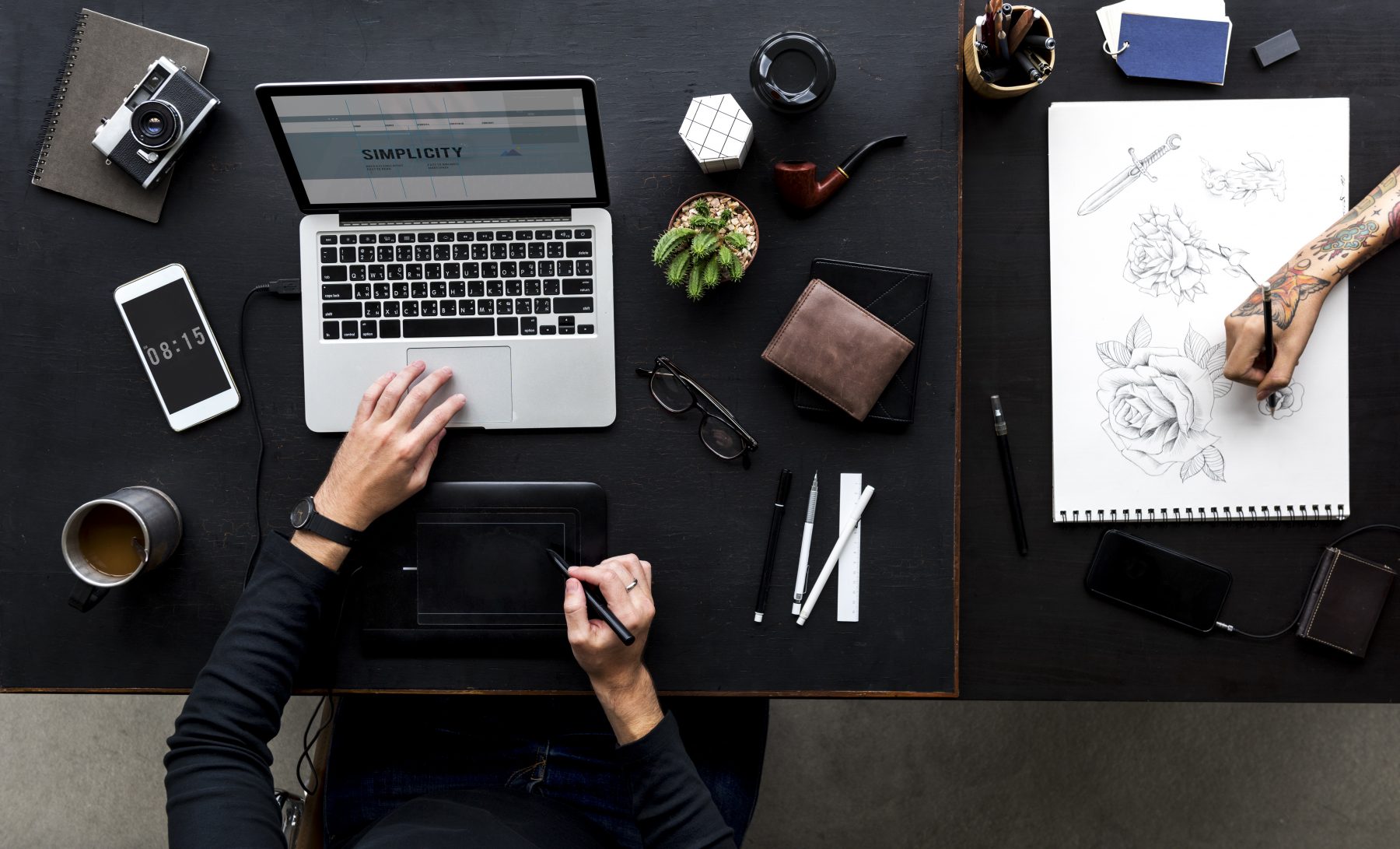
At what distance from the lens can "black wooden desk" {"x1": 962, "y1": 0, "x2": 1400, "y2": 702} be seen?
1.05 meters

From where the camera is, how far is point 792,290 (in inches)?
41.0

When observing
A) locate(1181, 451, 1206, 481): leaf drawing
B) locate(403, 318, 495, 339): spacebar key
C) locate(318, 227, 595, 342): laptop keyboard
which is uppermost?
locate(318, 227, 595, 342): laptop keyboard

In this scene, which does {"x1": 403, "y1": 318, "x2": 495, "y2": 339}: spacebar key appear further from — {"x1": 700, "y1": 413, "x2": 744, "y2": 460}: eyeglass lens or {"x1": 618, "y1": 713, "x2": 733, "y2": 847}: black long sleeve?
{"x1": 618, "y1": 713, "x2": 733, "y2": 847}: black long sleeve

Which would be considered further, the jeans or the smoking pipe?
the jeans

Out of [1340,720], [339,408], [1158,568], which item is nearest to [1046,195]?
[1158,568]

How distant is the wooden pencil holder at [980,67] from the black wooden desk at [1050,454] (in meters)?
0.04

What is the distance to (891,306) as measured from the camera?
1.01 m

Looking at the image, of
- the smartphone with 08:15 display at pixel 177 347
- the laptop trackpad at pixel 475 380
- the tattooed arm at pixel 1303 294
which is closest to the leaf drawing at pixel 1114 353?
the tattooed arm at pixel 1303 294

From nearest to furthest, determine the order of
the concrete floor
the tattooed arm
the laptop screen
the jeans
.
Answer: the laptop screen < the tattooed arm < the jeans < the concrete floor

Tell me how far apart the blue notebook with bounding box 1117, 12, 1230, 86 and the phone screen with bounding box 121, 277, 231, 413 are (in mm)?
1233

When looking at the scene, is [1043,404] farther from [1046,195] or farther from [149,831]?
[149,831]

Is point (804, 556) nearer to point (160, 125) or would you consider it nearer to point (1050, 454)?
point (1050, 454)

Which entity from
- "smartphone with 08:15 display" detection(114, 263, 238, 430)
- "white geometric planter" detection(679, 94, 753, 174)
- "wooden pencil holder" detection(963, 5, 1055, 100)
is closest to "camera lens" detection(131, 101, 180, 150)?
"smartphone with 08:15 display" detection(114, 263, 238, 430)

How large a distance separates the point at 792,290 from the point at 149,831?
1.81 meters
